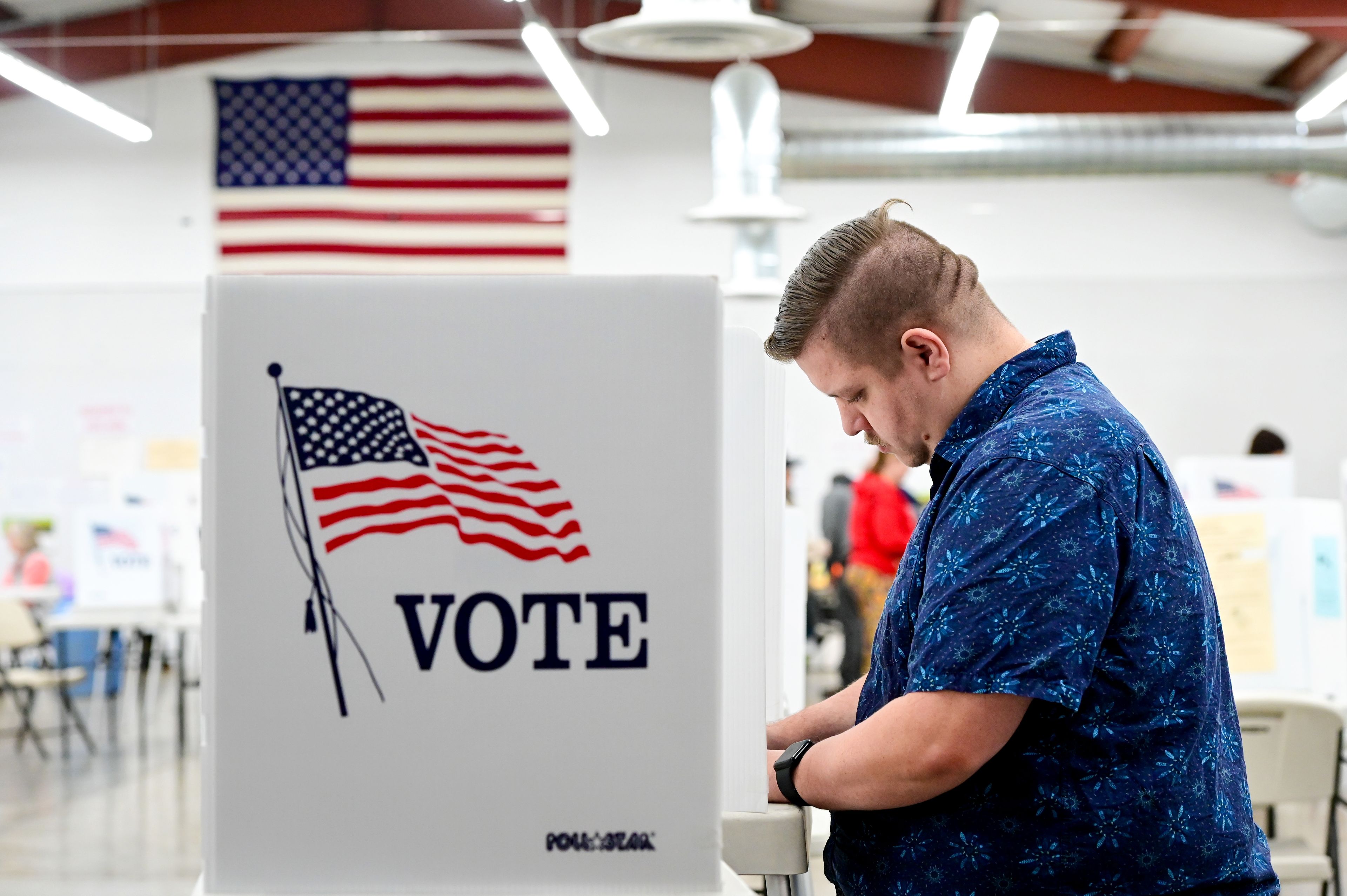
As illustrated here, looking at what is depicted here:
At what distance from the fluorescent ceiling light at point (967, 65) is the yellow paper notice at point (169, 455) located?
5977 millimetres

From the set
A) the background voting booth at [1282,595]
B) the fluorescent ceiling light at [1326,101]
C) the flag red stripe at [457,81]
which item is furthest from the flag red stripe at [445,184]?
the background voting booth at [1282,595]

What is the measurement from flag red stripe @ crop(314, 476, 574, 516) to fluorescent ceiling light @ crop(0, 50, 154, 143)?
702 centimetres

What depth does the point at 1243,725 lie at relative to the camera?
10.1 ft

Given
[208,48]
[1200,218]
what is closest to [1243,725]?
[1200,218]

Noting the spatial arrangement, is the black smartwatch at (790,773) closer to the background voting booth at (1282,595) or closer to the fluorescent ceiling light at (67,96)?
the background voting booth at (1282,595)

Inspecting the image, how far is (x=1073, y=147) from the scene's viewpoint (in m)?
7.74

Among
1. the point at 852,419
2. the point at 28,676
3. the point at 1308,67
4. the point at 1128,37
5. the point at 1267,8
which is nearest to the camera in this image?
the point at 852,419

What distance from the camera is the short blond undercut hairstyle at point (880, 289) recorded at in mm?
1211

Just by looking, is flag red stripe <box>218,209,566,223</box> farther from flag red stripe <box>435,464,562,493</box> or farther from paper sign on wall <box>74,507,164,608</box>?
flag red stripe <box>435,464,562,493</box>

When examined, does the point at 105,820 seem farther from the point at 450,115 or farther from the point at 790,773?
the point at 450,115

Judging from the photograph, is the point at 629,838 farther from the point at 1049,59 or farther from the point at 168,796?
the point at 1049,59

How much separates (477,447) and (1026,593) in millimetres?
460

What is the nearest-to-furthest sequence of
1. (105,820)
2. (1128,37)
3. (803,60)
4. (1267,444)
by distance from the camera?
(105,820), (1267,444), (1128,37), (803,60)

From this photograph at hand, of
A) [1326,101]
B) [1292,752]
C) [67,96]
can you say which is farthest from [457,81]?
[1292,752]
